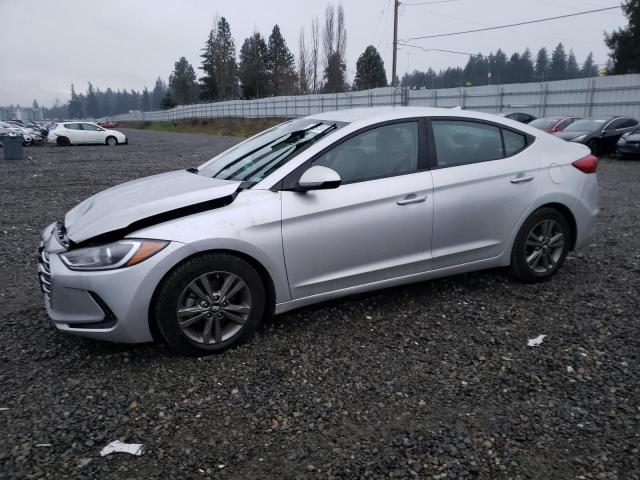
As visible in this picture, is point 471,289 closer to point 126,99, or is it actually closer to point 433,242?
point 433,242

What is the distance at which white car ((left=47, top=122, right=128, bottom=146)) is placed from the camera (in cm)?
2886

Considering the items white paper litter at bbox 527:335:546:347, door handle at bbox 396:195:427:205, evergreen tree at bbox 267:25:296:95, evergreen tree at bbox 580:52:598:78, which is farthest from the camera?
evergreen tree at bbox 267:25:296:95

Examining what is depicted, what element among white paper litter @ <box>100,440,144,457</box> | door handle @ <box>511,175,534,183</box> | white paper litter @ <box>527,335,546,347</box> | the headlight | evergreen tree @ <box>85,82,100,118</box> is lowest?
white paper litter @ <box>100,440,144,457</box>

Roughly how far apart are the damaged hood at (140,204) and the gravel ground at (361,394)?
848 mm

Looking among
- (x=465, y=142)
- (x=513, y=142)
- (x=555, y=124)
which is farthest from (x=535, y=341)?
(x=555, y=124)

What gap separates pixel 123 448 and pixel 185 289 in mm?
1010

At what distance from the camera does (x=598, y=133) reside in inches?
676

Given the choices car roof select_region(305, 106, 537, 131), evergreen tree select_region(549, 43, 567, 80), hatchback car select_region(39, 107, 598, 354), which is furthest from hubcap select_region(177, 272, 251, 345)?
evergreen tree select_region(549, 43, 567, 80)

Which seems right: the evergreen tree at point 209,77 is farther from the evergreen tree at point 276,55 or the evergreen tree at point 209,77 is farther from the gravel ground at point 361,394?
the gravel ground at point 361,394

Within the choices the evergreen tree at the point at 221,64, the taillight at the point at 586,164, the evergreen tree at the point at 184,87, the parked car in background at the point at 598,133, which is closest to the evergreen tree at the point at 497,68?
the evergreen tree at the point at 221,64

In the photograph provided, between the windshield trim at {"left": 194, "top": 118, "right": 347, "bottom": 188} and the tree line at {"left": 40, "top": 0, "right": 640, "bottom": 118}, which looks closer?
the windshield trim at {"left": 194, "top": 118, "right": 347, "bottom": 188}

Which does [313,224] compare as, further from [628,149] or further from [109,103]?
[109,103]

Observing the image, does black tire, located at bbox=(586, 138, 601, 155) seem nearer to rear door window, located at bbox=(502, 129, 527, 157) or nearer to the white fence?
the white fence

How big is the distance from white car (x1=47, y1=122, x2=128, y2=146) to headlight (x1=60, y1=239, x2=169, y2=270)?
29.1m
